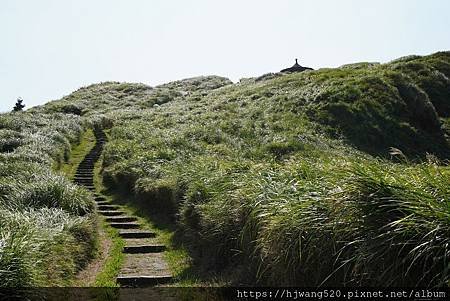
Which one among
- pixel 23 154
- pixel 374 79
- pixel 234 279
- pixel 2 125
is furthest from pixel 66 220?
pixel 374 79

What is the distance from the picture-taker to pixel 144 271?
27.8 ft

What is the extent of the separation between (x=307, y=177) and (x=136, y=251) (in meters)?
4.69

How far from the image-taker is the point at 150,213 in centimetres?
1327

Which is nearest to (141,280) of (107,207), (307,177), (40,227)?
(40,227)

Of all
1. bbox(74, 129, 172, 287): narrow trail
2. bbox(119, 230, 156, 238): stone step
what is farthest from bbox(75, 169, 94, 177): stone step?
bbox(119, 230, 156, 238): stone step

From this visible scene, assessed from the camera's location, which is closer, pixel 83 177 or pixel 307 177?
pixel 307 177

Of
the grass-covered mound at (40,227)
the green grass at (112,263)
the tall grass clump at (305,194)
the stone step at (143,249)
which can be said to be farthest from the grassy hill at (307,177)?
the green grass at (112,263)

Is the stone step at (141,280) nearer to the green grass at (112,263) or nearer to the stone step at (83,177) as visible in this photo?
the green grass at (112,263)

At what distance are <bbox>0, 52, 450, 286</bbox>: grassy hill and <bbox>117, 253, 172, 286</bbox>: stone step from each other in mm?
790

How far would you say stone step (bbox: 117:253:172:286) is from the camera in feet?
25.9

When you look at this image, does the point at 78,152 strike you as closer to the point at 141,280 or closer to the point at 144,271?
the point at 144,271

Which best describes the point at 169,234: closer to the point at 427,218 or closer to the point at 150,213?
the point at 150,213

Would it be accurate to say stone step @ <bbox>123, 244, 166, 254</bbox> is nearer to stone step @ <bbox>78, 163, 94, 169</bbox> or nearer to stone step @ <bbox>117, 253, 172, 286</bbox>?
stone step @ <bbox>117, 253, 172, 286</bbox>

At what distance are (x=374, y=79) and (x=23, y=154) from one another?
23457 mm
